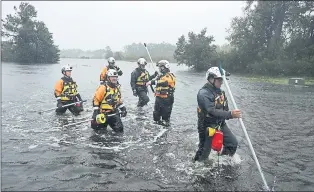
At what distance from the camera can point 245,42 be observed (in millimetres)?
46375

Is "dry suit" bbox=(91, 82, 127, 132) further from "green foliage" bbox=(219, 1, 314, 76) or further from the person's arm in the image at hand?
"green foliage" bbox=(219, 1, 314, 76)

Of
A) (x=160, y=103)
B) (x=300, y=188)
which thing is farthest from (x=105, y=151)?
(x=300, y=188)

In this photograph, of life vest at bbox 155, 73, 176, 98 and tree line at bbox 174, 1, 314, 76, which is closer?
life vest at bbox 155, 73, 176, 98

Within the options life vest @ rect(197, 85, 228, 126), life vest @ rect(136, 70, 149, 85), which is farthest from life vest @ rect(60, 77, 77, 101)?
life vest @ rect(197, 85, 228, 126)

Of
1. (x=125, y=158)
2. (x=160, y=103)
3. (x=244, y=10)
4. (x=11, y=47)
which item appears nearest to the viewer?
(x=125, y=158)

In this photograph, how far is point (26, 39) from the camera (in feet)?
222

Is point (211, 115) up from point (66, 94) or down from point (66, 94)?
up

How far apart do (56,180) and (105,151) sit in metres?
2.07

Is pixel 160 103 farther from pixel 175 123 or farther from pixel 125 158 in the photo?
pixel 125 158

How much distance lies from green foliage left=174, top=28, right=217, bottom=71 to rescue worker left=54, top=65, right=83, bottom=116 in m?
39.6

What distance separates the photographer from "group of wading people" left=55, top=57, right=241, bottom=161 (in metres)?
6.92

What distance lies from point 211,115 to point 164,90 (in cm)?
447

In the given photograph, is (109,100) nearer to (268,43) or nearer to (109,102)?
(109,102)

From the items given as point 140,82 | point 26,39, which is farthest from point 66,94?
point 26,39
